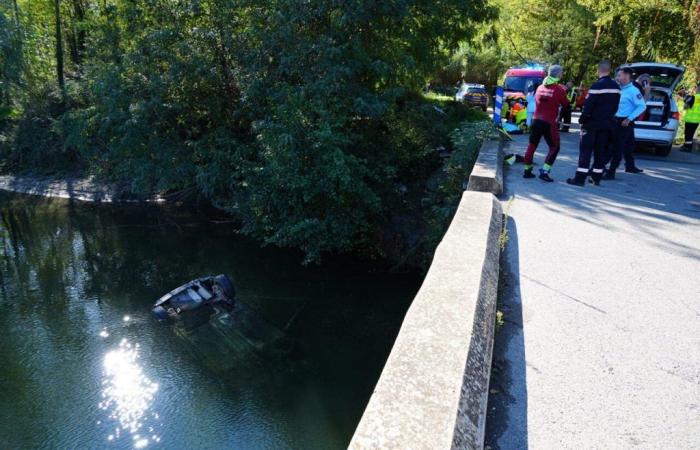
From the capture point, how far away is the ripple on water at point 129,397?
8805mm

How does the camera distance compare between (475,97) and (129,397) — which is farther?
(475,97)

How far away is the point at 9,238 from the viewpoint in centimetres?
1842

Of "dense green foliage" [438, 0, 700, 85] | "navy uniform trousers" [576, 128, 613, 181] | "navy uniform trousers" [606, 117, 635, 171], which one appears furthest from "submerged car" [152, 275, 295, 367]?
"dense green foliage" [438, 0, 700, 85]

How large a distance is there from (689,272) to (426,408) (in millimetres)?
3783

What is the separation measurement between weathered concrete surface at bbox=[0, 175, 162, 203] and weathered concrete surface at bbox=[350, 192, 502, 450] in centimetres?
1959

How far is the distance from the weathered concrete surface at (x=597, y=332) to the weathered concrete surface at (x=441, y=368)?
27 cm

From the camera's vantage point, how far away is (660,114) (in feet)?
37.4

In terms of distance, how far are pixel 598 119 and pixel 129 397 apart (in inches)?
384

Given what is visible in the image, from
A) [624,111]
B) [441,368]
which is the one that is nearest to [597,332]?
[441,368]

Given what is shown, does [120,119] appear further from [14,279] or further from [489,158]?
[489,158]

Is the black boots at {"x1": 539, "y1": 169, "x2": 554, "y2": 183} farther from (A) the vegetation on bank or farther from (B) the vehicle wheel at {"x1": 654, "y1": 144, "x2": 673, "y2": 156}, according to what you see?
(B) the vehicle wheel at {"x1": 654, "y1": 144, "x2": 673, "y2": 156}

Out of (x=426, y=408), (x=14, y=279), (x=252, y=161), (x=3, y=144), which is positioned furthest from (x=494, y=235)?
(x=3, y=144)

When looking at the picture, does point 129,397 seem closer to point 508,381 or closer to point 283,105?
point 283,105

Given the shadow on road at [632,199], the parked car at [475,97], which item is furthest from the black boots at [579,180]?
the parked car at [475,97]
